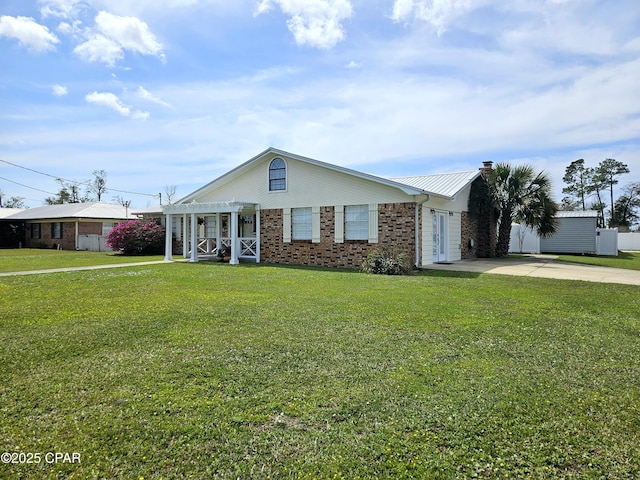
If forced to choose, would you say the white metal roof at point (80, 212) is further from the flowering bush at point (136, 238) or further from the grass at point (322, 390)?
the grass at point (322, 390)

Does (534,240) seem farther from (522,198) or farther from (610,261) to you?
(522,198)

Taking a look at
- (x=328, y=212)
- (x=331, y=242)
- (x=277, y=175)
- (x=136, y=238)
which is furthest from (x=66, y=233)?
(x=331, y=242)

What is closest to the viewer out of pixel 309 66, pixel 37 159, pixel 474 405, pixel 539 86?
pixel 474 405

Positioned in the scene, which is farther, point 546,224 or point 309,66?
point 546,224

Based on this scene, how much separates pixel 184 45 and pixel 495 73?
10.2 m

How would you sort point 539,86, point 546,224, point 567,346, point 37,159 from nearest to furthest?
1. point 567,346
2. point 539,86
3. point 546,224
4. point 37,159

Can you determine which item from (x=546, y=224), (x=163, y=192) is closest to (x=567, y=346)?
(x=546, y=224)

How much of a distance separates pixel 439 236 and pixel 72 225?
95.0 ft

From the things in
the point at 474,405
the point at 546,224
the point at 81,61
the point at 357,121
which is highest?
the point at 81,61

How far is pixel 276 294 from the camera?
9.27 m

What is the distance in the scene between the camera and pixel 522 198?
19.8m

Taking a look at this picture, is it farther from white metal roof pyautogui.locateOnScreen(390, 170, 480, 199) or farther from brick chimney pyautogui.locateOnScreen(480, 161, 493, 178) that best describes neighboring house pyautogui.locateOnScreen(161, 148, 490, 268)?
brick chimney pyautogui.locateOnScreen(480, 161, 493, 178)

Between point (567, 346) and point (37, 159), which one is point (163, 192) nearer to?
point (37, 159)

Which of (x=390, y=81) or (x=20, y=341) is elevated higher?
(x=390, y=81)
